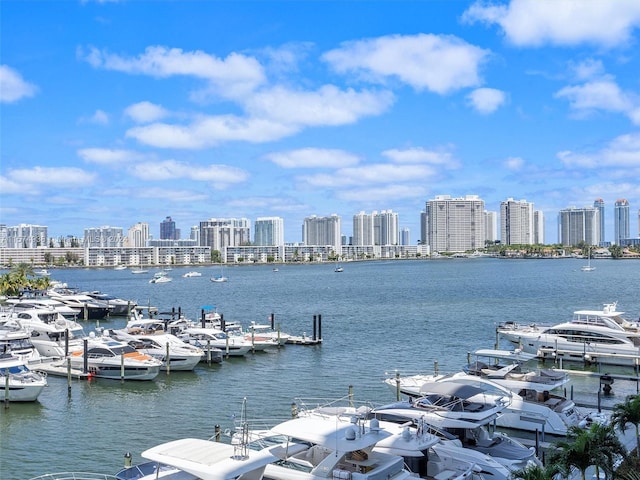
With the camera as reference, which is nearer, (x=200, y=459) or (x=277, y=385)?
(x=200, y=459)

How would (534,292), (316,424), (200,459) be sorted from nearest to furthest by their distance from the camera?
(200,459) → (316,424) → (534,292)

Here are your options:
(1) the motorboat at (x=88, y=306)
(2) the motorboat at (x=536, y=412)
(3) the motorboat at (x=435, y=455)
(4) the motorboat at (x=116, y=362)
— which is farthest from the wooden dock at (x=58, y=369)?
(1) the motorboat at (x=88, y=306)

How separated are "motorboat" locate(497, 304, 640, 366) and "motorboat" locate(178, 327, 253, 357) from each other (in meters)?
17.5

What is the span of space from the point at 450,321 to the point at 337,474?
Result: 4530 cm

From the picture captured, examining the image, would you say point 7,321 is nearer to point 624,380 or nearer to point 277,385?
point 277,385

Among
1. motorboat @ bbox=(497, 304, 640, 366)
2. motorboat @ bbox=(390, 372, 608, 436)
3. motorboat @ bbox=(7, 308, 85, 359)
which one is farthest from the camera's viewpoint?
A: motorboat @ bbox=(7, 308, 85, 359)

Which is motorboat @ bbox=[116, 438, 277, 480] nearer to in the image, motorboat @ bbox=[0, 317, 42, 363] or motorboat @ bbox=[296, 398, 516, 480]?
motorboat @ bbox=[296, 398, 516, 480]

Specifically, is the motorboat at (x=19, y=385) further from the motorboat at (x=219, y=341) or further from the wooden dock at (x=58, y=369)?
the motorboat at (x=219, y=341)

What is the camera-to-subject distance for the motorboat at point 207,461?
1400 centimetres

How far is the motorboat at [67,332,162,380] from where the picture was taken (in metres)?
34.0

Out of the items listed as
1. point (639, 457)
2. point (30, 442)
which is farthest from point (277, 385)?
point (639, 457)

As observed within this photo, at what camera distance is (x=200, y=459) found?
1448 centimetres

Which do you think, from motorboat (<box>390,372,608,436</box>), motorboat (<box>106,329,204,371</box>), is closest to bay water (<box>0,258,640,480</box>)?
motorboat (<box>106,329,204,371</box>)

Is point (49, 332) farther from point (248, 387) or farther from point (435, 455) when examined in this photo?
point (435, 455)
